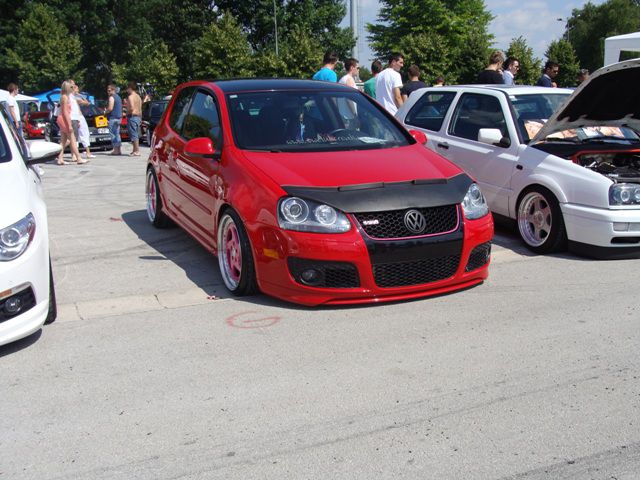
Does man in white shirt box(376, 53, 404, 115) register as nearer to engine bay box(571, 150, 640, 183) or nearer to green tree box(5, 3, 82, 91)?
engine bay box(571, 150, 640, 183)

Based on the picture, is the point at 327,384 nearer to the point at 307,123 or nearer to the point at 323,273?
the point at 323,273

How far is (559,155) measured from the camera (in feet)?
22.7

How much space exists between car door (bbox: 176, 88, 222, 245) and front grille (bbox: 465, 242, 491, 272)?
6.86 ft

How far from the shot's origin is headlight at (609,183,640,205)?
6.32 metres

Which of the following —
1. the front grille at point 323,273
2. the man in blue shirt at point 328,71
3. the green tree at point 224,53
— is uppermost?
the green tree at point 224,53

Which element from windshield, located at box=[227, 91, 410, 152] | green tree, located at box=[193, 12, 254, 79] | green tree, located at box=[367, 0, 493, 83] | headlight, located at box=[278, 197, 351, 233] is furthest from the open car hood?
green tree, located at box=[367, 0, 493, 83]

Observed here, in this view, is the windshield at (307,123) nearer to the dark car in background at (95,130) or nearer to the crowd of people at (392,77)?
the crowd of people at (392,77)

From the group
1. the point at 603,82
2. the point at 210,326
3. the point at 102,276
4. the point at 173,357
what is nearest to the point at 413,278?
the point at 210,326

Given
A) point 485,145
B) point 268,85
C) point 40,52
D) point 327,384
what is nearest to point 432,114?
point 485,145

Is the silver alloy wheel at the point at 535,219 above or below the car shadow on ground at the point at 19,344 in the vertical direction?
above

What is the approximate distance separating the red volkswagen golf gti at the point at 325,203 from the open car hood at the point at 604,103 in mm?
1653

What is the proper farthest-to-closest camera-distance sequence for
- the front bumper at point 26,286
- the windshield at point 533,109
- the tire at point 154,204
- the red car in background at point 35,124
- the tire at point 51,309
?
the red car in background at point 35,124 < the tire at point 154,204 < the windshield at point 533,109 < the tire at point 51,309 < the front bumper at point 26,286

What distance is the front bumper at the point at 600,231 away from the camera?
20.6 feet

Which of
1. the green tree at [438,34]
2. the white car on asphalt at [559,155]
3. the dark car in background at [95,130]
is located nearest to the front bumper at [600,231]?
the white car on asphalt at [559,155]
